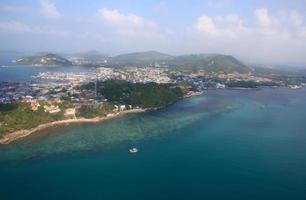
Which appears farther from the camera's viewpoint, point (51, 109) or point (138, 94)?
point (138, 94)

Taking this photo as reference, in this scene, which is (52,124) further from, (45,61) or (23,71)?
(45,61)

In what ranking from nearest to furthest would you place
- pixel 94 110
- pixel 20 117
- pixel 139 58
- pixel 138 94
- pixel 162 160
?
pixel 162 160
pixel 20 117
pixel 94 110
pixel 138 94
pixel 139 58

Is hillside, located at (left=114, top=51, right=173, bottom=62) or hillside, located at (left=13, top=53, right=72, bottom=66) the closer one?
hillside, located at (left=13, top=53, right=72, bottom=66)

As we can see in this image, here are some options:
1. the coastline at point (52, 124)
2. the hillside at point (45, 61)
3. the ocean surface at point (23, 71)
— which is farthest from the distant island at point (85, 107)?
the hillside at point (45, 61)

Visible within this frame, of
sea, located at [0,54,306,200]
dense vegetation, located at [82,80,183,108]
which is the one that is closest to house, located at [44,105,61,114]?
sea, located at [0,54,306,200]

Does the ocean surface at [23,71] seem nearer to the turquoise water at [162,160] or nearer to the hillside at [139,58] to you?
the turquoise water at [162,160]

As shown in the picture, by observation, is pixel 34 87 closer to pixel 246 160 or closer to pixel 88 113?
pixel 88 113

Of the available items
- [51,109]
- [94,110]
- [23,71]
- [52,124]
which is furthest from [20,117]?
[23,71]

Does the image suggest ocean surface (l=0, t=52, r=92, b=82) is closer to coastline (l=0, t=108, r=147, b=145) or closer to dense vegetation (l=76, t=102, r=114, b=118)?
dense vegetation (l=76, t=102, r=114, b=118)
